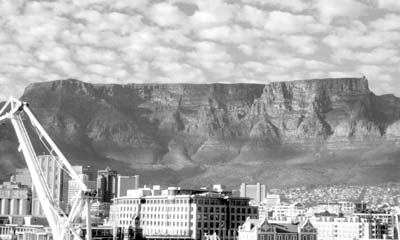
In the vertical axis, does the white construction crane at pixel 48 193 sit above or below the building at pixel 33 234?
above

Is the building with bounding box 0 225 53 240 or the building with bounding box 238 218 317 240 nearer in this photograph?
the building with bounding box 0 225 53 240

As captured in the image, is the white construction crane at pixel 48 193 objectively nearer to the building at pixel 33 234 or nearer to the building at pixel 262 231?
the building at pixel 33 234

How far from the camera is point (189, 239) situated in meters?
197

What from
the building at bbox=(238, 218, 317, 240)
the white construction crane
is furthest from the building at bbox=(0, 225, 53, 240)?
the white construction crane

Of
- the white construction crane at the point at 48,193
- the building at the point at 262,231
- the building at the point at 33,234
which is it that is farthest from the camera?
the building at the point at 262,231

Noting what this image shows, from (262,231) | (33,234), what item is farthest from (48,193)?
(262,231)

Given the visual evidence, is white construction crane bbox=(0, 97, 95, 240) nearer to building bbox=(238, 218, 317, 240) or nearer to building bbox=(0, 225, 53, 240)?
building bbox=(0, 225, 53, 240)

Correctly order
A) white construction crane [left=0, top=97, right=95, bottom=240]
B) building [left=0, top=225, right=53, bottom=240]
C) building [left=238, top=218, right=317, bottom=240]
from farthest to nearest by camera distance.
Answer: building [left=238, top=218, right=317, bottom=240] → building [left=0, top=225, right=53, bottom=240] → white construction crane [left=0, top=97, right=95, bottom=240]

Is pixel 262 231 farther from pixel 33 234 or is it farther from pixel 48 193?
pixel 48 193

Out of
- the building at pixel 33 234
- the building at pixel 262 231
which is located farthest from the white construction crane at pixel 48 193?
the building at pixel 262 231

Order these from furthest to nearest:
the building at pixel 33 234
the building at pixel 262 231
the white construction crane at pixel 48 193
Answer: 1. the building at pixel 262 231
2. the building at pixel 33 234
3. the white construction crane at pixel 48 193

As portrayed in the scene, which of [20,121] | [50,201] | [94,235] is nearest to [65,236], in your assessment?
[50,201]

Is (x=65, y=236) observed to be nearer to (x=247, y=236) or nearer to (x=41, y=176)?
(x=41, y=176)

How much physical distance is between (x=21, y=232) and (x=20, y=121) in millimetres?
93816
